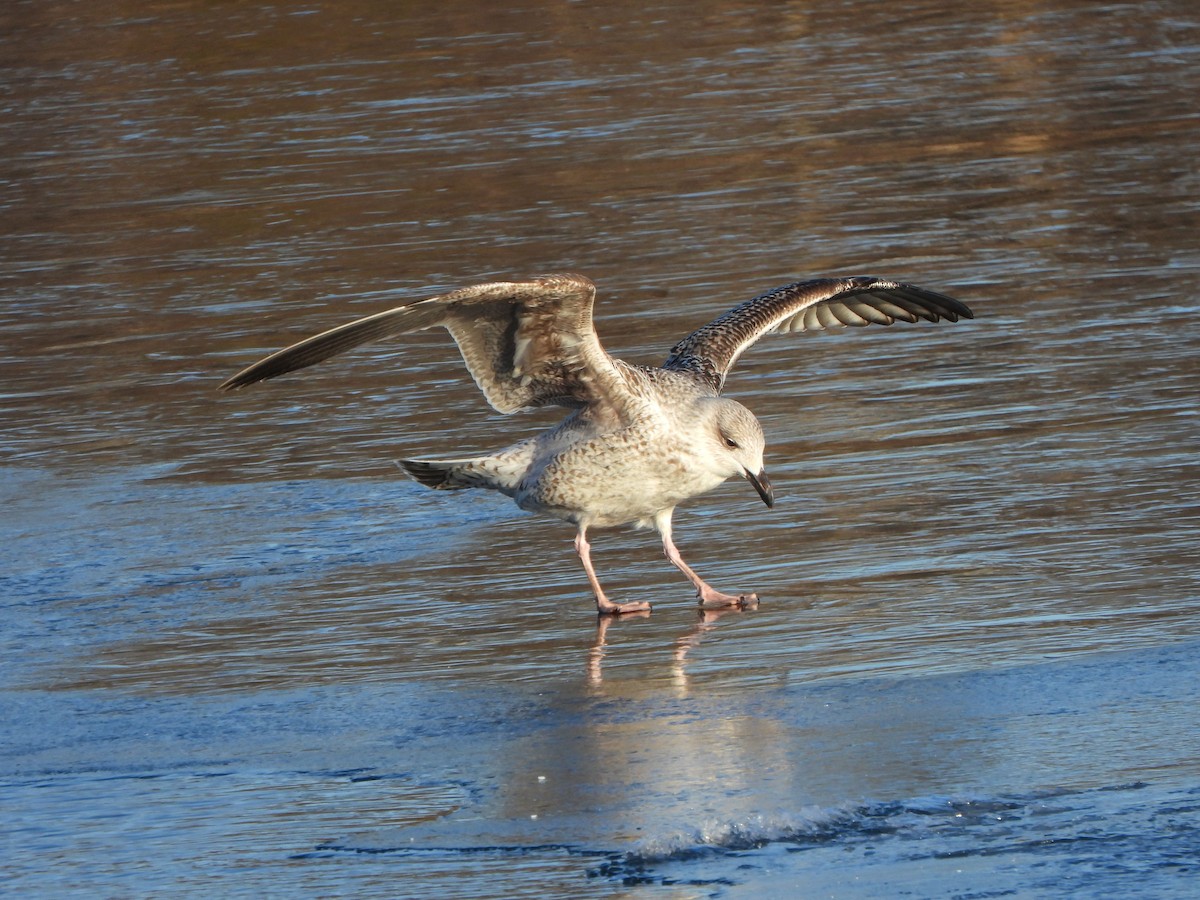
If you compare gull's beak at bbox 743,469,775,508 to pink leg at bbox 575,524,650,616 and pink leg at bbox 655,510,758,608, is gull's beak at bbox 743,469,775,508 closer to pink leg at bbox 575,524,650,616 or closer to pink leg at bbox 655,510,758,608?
pink leg at bbox 655,510,758,608

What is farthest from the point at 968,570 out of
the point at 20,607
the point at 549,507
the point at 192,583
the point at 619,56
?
the point at 619,56

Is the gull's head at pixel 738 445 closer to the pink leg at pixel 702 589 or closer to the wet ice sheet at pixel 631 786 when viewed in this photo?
the pink leg at pixel 702 589

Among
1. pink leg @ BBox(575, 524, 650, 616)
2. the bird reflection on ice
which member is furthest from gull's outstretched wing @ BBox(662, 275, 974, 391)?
the bird reflection on ice

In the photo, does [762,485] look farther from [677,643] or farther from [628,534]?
[628,534]

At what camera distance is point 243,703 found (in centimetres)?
572

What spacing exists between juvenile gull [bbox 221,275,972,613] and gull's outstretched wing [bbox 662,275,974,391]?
23 cm

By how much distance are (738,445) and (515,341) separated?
876 millimetres

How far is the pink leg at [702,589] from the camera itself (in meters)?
6.35

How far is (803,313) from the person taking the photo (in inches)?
342

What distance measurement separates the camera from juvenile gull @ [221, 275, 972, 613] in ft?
21.7

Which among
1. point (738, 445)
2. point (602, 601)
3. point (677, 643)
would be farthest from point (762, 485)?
point (677, 643)

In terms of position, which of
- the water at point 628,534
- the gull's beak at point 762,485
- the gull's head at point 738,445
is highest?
the gull's head at point 738,445

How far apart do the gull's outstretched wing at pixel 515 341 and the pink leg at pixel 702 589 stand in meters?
0.47

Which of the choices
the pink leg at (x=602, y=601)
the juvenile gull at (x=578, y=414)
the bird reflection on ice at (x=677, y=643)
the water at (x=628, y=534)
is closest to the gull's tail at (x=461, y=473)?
the juvenile gull at (x=578, y=414)
